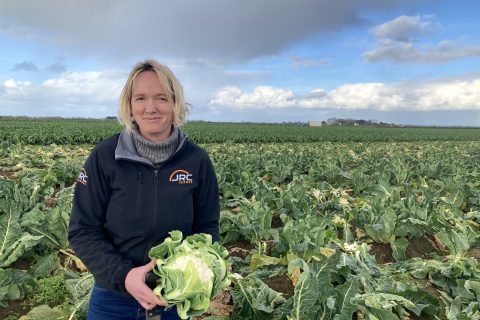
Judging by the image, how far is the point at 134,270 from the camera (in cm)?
221

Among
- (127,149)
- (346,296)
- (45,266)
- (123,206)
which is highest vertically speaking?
(127,149)

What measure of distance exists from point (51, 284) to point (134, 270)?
2383mm

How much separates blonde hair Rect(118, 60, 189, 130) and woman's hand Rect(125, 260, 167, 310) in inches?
32.4

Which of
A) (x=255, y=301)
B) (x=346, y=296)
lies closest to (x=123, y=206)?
(x=255, y=301)

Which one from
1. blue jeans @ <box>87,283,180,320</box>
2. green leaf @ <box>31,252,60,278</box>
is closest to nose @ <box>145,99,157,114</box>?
blue jeans @ <box>87,283,180,320</box>

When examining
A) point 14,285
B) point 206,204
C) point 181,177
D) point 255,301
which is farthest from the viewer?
point 14,285

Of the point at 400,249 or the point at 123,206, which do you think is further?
the point at 400,249

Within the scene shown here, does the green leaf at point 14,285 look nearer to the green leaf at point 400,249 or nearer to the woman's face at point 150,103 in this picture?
the woman's face at point 150,103

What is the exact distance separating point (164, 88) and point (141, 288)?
1075mm

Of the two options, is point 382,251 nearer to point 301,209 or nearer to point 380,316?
point 301,209

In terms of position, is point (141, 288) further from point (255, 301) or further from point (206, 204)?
point (255, 301)

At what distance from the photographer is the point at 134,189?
7.81 ft

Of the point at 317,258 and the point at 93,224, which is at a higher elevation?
the point at 93,224

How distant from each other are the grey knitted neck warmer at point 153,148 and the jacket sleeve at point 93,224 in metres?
0.24
